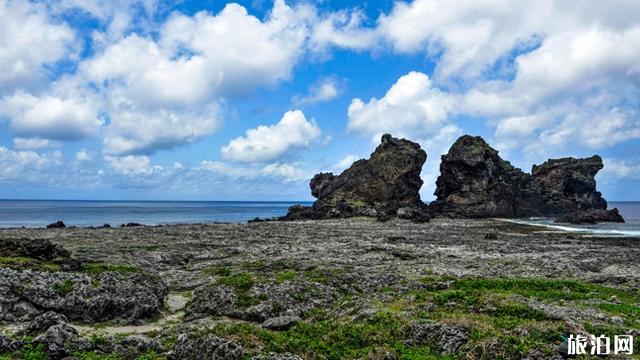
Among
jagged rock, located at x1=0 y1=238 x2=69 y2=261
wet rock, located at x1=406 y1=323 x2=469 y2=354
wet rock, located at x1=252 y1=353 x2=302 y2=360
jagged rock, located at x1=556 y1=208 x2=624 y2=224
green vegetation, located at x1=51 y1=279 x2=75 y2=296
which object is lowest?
wet rock, located at x1=252 y1=353 x2=302 y2=360

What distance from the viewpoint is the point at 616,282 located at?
29.2m

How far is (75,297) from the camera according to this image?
Result: 67.6 feet

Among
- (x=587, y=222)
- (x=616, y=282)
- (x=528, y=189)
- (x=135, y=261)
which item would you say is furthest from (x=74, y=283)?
(x=528, y=189)

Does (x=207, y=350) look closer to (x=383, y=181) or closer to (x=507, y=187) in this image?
(x=383, y=181)

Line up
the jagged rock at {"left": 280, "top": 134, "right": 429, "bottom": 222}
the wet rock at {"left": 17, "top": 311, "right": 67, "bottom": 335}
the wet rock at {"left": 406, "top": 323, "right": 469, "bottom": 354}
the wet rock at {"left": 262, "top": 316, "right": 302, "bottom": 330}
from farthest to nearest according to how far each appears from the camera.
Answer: the jagged rock at {"left": 280, "top": 134, "right": 429, "bottom": 222} → the wet rock at {"left": 262, "top": 316, "right": 302, "bottom": 330} → the wet rock at {"left": 17, "top": 311, "right": 67, "bottom": 335} → the wet rock at {"left": 406, "top": 323, "right": 469, "bottom": 354}

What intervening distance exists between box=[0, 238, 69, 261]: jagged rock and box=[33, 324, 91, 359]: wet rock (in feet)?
56.1

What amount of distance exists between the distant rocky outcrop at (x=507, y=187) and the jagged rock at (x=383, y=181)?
8.49 meters

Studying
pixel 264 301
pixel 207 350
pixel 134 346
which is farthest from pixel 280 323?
pixel 134 346

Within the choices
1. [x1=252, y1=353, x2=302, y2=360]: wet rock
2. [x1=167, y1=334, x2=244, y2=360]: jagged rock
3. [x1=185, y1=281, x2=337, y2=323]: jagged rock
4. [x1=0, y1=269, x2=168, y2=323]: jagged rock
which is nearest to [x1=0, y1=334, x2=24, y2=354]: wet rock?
[x1=0, y1=269, x2=168, y2=323]: jagged rock

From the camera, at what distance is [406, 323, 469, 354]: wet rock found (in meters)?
15.5

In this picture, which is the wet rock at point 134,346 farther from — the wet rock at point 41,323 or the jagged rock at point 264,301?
the jagged rock at point 264,301

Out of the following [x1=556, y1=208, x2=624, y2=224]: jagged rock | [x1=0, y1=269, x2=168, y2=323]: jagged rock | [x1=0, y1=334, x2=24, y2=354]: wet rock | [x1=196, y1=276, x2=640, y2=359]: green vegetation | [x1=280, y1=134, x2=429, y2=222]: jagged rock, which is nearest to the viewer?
[x1=196, y1=276, x2=640, y2=359]: green vegetation

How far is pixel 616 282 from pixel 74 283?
1207 inches

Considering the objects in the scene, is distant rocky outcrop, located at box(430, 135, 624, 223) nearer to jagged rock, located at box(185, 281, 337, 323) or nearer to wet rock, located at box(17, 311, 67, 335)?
jagged rock, located at box(185, 281, 337, 323)
